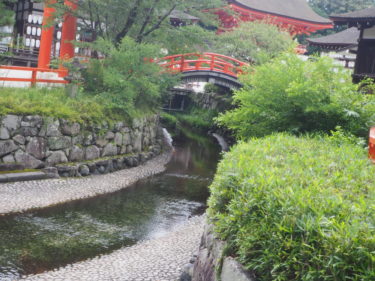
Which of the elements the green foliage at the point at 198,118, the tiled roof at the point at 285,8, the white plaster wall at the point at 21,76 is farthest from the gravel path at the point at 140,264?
the tiled roof at the point at 285,8

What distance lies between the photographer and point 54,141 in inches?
585

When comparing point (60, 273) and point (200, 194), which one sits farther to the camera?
point (200, 194)

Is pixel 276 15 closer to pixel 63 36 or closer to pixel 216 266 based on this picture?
pixel 63 36

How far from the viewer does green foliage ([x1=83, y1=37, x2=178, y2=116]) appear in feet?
56.7

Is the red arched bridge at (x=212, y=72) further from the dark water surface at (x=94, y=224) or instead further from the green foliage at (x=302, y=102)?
the green foliage at (x=302, y=102)

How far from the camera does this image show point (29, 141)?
46.7 ft

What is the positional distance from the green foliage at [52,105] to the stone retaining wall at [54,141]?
8.4 inches

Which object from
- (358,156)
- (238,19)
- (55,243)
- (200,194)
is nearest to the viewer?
(358,156)

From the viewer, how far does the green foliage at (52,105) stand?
14.1 m

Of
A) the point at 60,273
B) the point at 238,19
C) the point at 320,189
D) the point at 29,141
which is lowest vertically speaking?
the point at 60,273

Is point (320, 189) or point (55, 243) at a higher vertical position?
point (320, 189)

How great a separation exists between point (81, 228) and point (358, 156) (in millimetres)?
5831

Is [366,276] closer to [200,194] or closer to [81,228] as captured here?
[81,228]

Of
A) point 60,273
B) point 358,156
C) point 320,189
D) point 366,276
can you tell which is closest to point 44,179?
point 60,273
